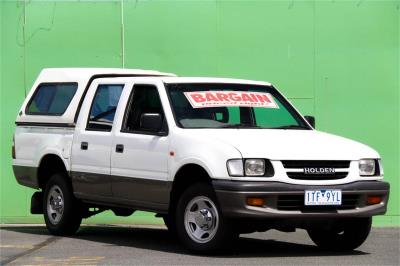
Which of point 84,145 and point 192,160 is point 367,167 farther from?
point 84,145

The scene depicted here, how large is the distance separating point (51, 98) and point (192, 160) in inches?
128

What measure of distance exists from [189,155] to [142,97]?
139 cm

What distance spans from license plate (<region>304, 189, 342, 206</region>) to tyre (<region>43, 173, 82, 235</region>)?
3.41 m

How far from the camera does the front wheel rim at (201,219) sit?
31.6ft

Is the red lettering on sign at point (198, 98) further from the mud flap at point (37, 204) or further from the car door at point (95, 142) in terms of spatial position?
the mud flap at point (37, 204)

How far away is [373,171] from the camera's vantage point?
997 cm

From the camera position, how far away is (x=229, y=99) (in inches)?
423

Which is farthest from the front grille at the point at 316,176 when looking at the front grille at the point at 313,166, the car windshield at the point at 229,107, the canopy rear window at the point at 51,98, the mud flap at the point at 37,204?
the mud flap at the point at 37,204

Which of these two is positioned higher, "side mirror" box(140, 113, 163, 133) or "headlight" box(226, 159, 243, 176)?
"side mirror" box(140, 113, 163, 133)

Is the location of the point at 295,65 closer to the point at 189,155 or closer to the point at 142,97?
the point at 142,97

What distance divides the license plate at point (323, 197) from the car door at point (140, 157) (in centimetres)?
149

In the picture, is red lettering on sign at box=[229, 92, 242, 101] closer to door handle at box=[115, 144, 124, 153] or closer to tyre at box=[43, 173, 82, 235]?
door handle at box=[115, 144, 124, 153]

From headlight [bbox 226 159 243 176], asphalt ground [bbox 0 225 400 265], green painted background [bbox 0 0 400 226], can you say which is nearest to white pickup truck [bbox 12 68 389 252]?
headlight [bbox 226 159 243 176]

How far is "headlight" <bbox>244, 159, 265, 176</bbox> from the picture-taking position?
938cm
